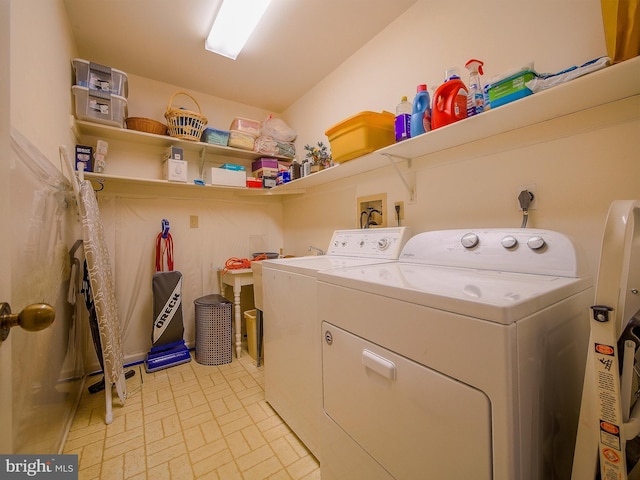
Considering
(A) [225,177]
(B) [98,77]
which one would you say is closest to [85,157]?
(B) [98,77]

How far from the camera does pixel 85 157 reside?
196 cm

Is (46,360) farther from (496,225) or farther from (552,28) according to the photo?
(552,28)

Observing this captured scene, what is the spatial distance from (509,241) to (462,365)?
24.8 inches

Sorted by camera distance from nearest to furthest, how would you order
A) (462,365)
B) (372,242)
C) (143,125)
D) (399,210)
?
(462,365)
(372,242)
(399,210)
(143,125)

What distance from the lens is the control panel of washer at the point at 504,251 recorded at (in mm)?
861

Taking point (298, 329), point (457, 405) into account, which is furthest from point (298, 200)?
point (457, 405)

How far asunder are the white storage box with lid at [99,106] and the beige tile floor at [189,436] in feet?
6.61

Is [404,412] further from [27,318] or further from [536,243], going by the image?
[27,318]

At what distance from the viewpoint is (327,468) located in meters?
1.06

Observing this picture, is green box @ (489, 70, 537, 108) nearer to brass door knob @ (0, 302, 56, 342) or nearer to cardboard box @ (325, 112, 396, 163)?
cardboard box @ (325, 112, 396, 163)

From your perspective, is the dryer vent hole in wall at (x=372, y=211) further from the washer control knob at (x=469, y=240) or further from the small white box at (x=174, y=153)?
the small white box at (x=174, y=153)

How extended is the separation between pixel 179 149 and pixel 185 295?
54.5 inches

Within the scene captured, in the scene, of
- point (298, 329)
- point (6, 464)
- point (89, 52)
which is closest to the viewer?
point (6, 464)

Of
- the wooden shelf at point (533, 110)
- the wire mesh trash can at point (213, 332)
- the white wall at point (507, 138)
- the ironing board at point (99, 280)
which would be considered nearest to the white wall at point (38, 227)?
the ironing board at point (99, 280)
